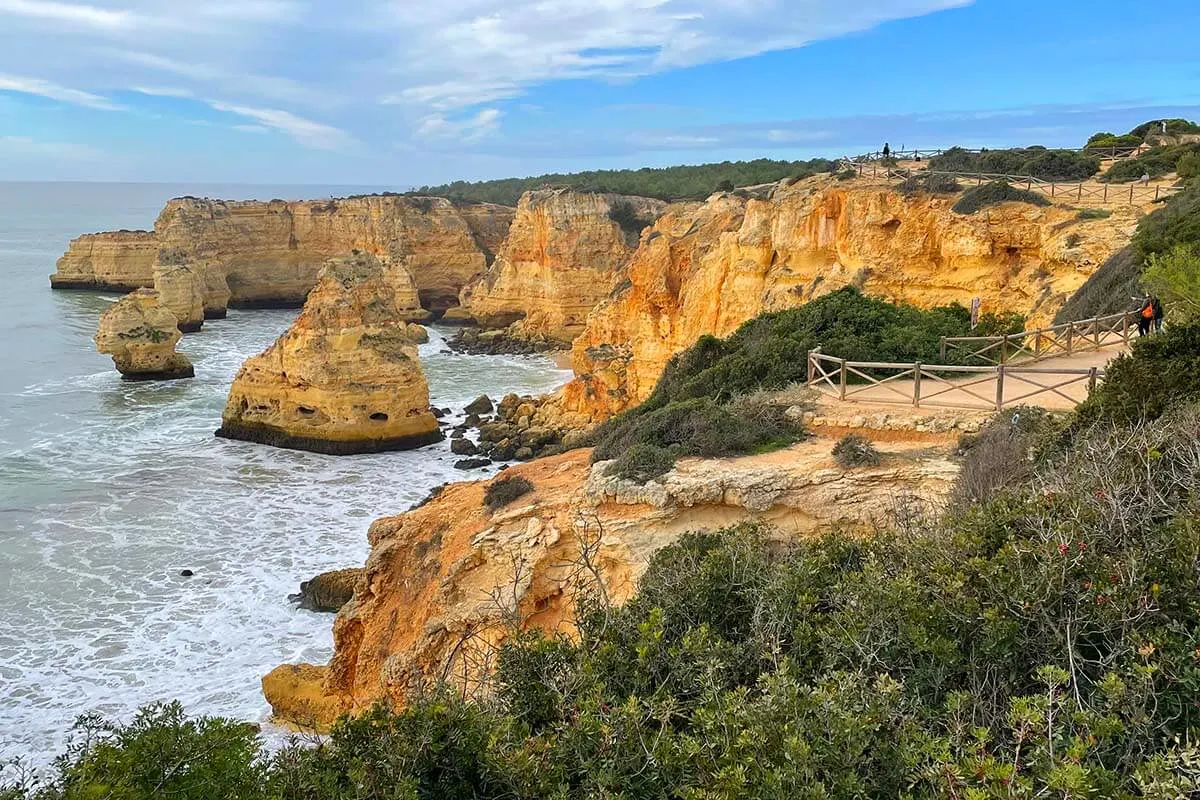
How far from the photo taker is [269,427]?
26.6 meters

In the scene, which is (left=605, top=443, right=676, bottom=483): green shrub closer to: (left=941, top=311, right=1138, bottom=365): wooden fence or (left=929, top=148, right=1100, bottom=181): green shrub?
(left=941, top=311, right=1138, bottom=365): wooden fence

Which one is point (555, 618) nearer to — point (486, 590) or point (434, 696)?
point (486, 590)

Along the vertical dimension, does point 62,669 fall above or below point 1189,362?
below

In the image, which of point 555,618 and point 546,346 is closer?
point 555,618

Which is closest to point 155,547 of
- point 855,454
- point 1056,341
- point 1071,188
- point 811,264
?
point 855,454

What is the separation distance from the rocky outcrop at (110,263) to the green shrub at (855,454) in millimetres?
61003

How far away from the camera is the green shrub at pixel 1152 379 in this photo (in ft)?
22.7

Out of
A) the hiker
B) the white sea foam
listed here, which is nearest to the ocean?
the white sea foam

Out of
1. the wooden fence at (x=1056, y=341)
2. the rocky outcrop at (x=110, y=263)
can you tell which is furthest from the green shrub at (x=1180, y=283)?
the rocky outcrop at (x=110, y=263)

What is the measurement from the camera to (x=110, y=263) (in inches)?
2323

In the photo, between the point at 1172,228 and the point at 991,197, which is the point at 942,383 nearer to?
the point at 1172,228

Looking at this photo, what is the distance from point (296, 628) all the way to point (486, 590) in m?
6.55

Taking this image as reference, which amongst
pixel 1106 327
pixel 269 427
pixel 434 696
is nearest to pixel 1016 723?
pixel 434 696

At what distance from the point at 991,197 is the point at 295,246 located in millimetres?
51097
